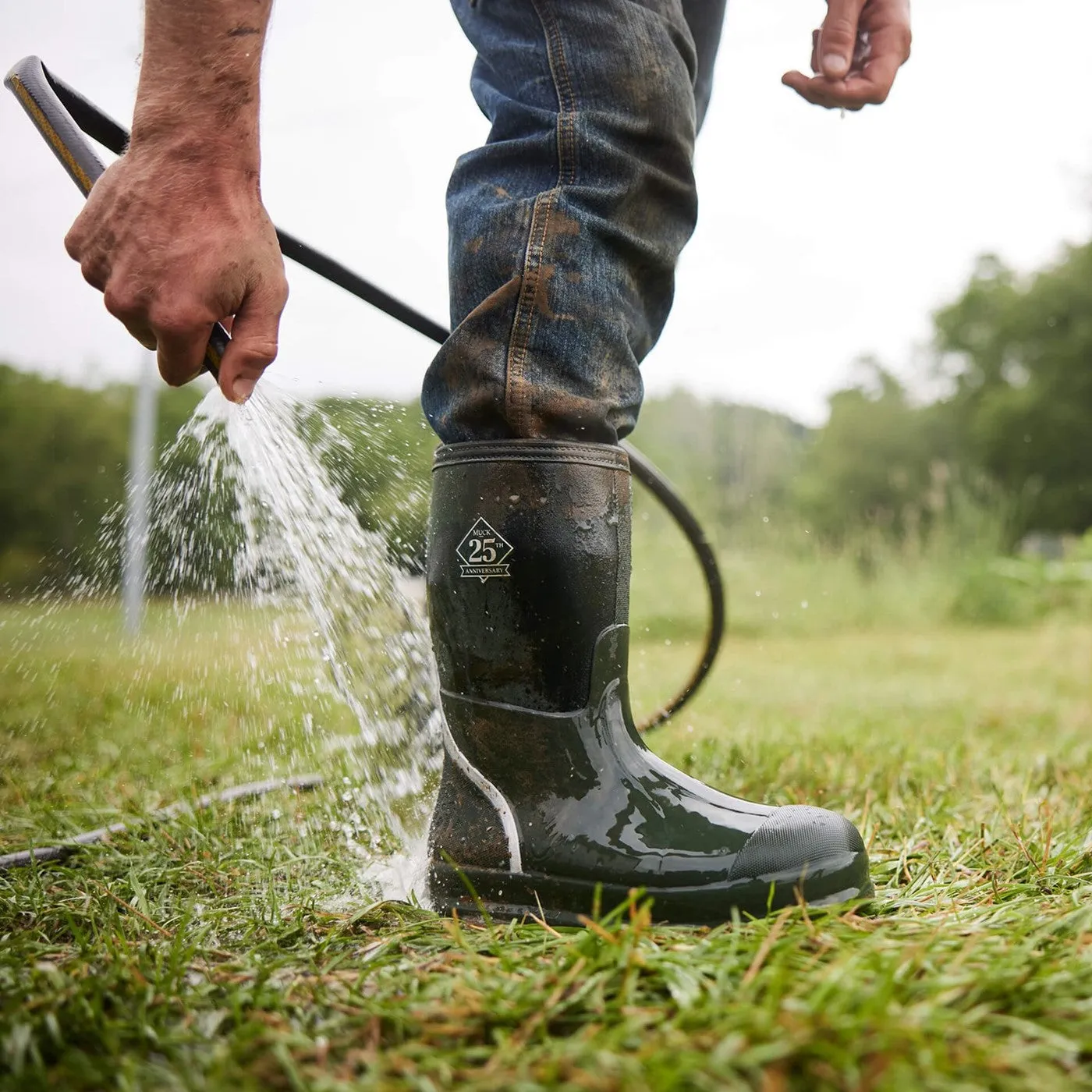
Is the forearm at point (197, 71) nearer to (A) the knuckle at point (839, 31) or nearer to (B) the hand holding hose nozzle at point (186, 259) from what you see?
(B) the hand holding hose nozzle at point (186, 259)

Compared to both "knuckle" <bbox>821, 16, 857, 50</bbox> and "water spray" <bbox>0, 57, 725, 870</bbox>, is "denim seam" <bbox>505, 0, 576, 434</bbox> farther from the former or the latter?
"knuckle" <bbox>821, 16, 857, 50</bbox>

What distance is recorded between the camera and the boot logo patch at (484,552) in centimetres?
104

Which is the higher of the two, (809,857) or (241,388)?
(241,388)

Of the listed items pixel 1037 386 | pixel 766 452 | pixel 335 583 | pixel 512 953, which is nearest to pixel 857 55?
pixel 335 583

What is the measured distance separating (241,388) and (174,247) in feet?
0.52

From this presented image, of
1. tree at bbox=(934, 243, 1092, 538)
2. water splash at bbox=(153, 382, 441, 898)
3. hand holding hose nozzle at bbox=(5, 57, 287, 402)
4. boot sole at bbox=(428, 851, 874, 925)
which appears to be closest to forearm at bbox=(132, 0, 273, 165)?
hand holding hose nozzle at bbox=(5, 57, 287, 402)

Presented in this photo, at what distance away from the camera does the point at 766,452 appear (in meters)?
9.48

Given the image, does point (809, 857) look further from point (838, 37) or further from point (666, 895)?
point (838, 37)

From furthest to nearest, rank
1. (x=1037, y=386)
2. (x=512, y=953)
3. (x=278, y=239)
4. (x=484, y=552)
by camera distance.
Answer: (x=1037, y=386) < (x=278, y=239) < (x=484, y=552) < (x=512, y=953)

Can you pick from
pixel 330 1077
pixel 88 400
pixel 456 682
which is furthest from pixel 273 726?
pixel 88 400

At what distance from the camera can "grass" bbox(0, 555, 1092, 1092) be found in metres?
0.64

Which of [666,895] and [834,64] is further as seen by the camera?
[834,64]

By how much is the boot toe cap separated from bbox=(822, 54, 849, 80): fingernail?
1.08 m

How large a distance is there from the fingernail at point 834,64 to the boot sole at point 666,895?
1.11 meters
